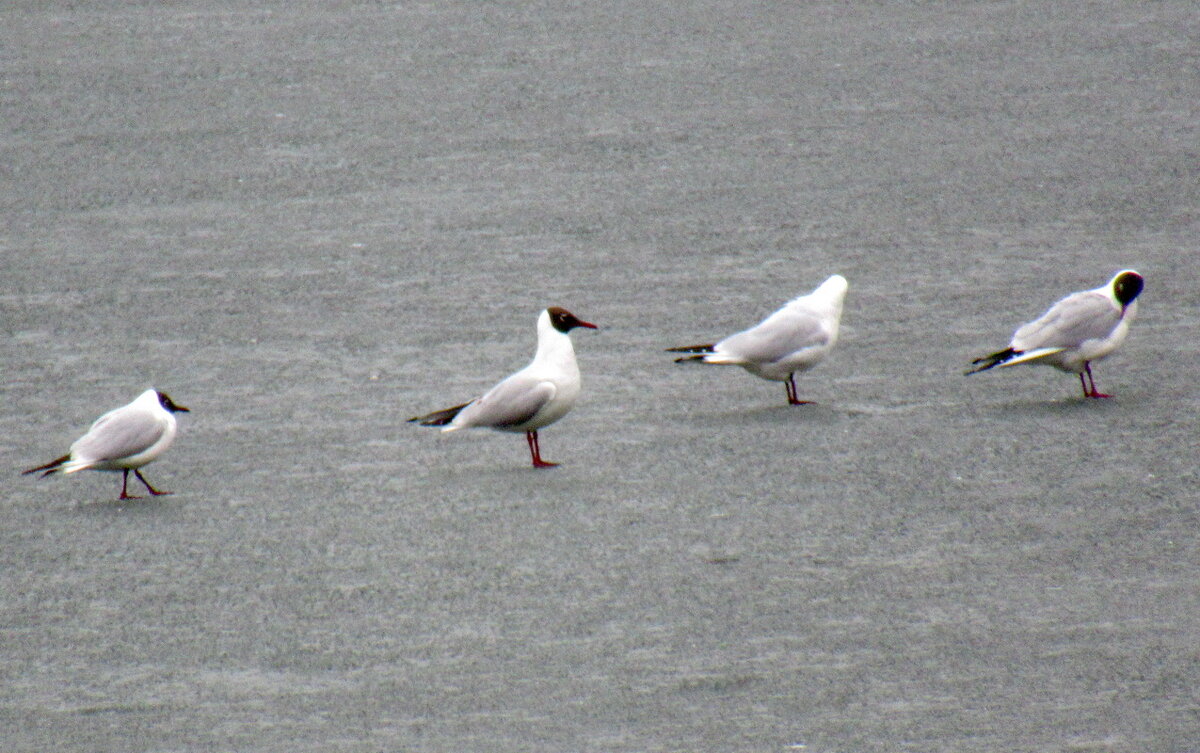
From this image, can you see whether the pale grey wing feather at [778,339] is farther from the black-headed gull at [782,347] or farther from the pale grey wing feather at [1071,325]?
the pale grey wing feather at [1071,325]

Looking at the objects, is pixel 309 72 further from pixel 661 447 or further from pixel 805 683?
pixel 805 683

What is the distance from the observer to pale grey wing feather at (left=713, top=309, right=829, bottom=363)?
7852 mm

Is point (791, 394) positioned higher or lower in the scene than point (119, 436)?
lower

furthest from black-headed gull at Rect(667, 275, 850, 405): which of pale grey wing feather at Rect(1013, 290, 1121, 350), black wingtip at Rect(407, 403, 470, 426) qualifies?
black wingtip at Rect(407, 403, 470, 426)

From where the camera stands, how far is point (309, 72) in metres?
13.5

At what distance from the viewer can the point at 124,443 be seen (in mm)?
6730

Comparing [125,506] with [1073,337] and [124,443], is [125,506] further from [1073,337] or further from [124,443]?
[1073,337]

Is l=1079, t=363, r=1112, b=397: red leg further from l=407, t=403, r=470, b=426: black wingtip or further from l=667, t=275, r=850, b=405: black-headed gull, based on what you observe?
l=407, t=403, r=470, b=426: black wingtip

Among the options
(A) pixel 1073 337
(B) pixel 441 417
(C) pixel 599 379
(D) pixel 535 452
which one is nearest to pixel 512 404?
(D) pixel 535 452

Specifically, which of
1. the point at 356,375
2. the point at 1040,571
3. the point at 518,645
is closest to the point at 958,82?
the point at 356,375

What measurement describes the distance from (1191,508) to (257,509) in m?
3.60

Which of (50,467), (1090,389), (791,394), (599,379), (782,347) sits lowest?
(1090,389)

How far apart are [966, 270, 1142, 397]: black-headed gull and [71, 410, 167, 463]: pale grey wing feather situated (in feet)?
12.2

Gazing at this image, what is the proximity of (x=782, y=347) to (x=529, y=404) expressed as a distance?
1.37 m
